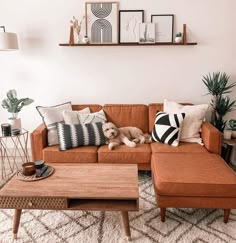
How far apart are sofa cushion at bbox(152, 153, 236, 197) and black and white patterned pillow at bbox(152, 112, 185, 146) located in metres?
0.52

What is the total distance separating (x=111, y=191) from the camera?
1.79 m

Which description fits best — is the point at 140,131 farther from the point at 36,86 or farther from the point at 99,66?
the point at 36,86

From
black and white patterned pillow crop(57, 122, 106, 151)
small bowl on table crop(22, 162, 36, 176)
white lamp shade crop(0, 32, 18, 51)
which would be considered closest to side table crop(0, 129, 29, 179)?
black and white patterned pillow crop(57, 122, 106, 151)

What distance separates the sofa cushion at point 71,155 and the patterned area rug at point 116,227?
629 millimetres

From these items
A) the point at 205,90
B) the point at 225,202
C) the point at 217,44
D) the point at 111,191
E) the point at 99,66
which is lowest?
the point at 225,202

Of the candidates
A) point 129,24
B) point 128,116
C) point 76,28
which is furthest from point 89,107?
point 129,24

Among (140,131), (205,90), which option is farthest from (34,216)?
(205,90)

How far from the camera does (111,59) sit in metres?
3.31

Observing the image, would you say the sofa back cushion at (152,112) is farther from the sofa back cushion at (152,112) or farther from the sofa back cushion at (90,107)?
the sofa back cushion at (90,107)

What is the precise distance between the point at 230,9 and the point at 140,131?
1.93 metres

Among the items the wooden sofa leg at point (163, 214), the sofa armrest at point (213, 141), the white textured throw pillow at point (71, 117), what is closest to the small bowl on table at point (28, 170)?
the white textured throw pillow at point (71, 117)

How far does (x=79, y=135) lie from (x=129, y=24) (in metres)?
1.60

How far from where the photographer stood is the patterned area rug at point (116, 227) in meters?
1.87

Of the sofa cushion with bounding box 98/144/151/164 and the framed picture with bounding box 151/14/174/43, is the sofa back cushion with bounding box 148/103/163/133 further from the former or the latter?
the framed picture with bounding box 151/14/174/43
